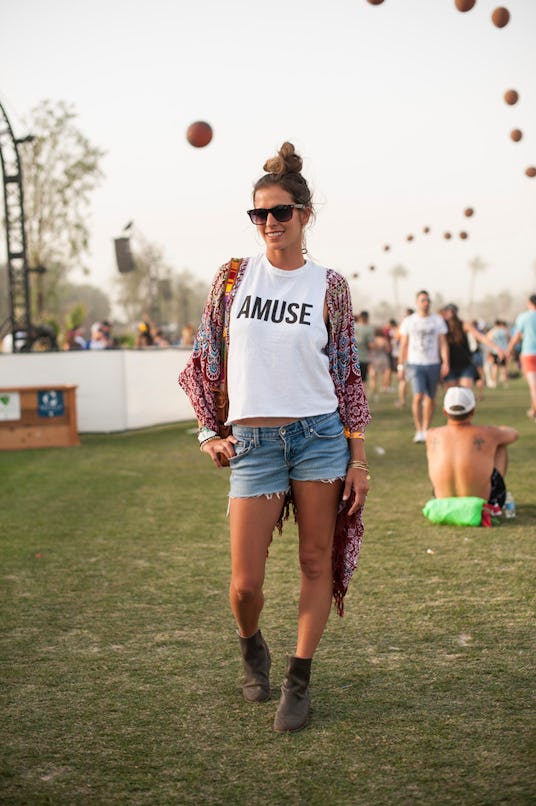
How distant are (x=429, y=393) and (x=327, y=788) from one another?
10.2 m

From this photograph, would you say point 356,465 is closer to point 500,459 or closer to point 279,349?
point 279,349

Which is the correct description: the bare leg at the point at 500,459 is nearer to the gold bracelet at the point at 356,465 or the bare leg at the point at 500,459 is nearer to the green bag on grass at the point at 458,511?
the green bag on grass at the point at 458,511

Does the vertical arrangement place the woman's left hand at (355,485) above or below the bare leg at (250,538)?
above

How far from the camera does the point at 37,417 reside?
48.1ft

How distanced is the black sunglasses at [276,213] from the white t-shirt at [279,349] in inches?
7.3

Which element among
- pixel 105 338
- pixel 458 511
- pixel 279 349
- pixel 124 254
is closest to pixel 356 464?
pixel 279 349

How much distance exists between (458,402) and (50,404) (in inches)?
332

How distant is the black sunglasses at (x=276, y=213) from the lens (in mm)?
3676

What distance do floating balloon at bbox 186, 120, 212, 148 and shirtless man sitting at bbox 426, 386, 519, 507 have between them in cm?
358

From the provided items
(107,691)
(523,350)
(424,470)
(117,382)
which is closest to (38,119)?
(117,382)

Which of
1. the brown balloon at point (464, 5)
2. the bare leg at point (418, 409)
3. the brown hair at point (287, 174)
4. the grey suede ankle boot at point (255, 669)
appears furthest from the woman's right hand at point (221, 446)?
the bare leg at point (418, 409)

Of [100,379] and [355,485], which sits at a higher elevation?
[355,485]

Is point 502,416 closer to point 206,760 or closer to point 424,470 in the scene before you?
point 424,470

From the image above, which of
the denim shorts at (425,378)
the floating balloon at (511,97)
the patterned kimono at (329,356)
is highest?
the floating balloon at (511,97)
